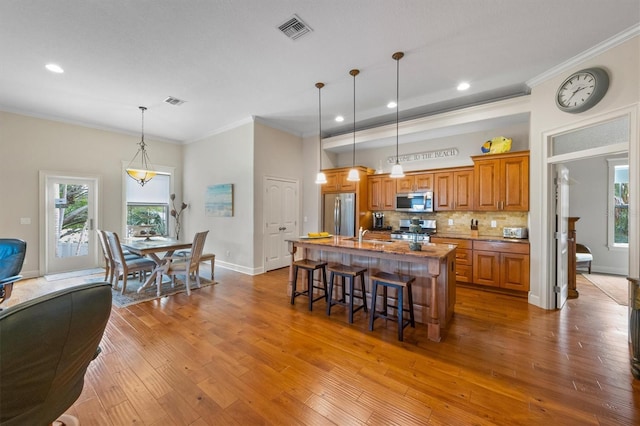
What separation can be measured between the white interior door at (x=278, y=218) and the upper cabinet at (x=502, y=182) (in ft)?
12.2

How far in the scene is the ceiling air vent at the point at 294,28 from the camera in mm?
2561

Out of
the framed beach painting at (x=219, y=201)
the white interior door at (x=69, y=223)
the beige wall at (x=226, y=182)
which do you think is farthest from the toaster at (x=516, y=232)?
the white interior door at (x=69, y=223)

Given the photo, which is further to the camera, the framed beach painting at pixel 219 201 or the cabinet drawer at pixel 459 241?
the framed beach painting at pixel 219 201

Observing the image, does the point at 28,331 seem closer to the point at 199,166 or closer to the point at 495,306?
the point at 495,306

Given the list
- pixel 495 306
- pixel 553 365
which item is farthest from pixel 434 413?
pixel 495 306

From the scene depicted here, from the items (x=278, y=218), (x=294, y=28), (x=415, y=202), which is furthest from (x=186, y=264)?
(x=415, y=202)

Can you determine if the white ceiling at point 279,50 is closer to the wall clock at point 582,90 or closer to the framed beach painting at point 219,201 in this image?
the wall clock at point 582,90

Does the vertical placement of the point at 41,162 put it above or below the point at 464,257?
above

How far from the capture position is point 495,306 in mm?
3699

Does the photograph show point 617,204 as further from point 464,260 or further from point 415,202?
point 415,202

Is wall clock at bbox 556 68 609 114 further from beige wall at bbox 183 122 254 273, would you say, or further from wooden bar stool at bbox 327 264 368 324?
beige wall at bbox 183 122 254 273

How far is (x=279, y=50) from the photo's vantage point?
120 inches

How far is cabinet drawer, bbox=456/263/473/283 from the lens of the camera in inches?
175

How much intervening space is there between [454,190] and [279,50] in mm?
3790
